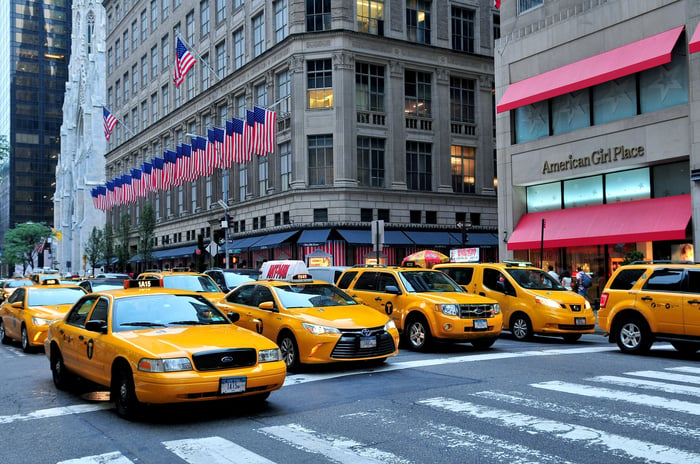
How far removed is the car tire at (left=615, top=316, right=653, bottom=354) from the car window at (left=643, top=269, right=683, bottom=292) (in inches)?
28.1

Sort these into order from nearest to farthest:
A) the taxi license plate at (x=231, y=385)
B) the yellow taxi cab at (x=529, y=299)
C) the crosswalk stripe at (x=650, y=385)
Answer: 1. the taxi license plate at (x=231, y=385)
2. the crosswalk stripe at (x=650, y=385)
3. the yellow taxi cab at (x=529, y=299)

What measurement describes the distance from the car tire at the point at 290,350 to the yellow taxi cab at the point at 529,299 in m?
7.04

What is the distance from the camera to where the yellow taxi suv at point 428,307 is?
13570 mm

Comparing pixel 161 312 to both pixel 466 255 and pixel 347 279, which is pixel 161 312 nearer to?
pixel 347 279

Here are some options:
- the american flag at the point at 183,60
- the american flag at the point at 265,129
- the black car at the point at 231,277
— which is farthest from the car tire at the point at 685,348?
A: the american flag at the point at 183,60

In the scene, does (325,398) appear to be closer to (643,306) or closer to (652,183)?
(643,306)

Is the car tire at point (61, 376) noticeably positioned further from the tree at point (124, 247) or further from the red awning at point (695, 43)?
the tree at point (124, 247)

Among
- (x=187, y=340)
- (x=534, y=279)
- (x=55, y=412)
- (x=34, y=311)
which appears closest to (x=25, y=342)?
(x=34, y=311)

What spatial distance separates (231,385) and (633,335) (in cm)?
910

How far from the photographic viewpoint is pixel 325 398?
9.09 m

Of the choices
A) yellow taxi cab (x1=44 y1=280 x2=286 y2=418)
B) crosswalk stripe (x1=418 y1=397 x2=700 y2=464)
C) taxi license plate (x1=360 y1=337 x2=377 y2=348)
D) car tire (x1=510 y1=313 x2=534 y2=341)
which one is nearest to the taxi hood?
yellow taxi cab (x1=44 y1=280 x2=286 y2=418)

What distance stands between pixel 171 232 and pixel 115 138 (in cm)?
2569

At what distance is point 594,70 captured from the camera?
87.4 ft

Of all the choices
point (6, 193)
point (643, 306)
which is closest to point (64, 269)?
point (6, 193)
